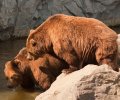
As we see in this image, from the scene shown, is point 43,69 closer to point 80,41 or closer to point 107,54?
point 80,41

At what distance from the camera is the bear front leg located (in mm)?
7891

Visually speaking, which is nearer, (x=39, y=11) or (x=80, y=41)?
(x=80, y=41)

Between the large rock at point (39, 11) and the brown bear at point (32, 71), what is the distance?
7.83 m

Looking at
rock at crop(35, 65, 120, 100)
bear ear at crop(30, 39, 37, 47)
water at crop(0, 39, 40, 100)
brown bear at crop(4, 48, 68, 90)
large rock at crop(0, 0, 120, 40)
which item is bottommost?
large rock at crop(0, 0, 120, 40)

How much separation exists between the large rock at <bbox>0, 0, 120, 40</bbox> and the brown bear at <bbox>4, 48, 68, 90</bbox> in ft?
25.7

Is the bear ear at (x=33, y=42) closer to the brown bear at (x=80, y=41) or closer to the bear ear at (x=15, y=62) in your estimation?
the brown bear at (x=80, y=41)

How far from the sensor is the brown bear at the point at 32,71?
31.2ft

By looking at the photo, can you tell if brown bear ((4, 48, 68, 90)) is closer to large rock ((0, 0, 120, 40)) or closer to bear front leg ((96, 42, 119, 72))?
bear front leg ((96, 42, 119, 72))

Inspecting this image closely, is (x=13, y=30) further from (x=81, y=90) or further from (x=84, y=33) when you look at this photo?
(x=81, y=90)

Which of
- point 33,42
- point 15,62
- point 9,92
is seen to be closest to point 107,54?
point 33,42

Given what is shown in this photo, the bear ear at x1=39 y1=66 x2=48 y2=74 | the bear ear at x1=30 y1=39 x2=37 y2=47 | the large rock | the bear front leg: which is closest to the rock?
the bear front leg

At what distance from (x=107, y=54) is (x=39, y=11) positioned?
40.2 feet

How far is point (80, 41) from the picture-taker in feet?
27.2

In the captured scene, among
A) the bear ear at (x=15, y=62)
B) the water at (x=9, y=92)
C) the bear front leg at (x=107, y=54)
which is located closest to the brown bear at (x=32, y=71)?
the bear ear at (x=15, y=62)
